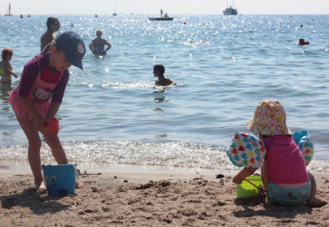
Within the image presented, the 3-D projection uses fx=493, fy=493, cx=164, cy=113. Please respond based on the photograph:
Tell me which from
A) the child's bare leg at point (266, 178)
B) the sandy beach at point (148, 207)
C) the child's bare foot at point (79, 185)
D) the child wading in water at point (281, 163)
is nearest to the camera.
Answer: the sandy beach at point (148, 207)

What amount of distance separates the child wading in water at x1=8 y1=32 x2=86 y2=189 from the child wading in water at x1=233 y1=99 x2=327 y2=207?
59.6 inches

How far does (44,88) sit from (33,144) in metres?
0.49

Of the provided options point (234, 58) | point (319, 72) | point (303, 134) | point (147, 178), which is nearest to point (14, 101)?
point (147, 178)

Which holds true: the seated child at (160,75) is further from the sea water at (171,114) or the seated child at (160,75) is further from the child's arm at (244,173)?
the child's arm at (244,173)

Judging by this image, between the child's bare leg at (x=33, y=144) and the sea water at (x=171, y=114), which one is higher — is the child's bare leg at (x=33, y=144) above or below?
above

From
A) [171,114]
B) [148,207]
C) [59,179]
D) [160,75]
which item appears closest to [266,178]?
[148,207]

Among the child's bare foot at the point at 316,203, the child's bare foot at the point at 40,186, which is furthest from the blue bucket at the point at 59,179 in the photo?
the child's bare foot at the point at 316,203

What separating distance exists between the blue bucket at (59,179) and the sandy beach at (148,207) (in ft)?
0.21

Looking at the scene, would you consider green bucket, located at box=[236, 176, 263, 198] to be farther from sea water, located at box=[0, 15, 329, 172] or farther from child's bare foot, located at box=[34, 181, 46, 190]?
child's bare foot, located at box=[34, 181, 46, 190]

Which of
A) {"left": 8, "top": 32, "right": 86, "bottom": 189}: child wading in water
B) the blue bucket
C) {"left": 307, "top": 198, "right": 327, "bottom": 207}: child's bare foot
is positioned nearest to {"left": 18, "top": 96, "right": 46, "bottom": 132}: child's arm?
{"left": 8, "top": 32, "right": 86, "bottom": 189}: child wading in water

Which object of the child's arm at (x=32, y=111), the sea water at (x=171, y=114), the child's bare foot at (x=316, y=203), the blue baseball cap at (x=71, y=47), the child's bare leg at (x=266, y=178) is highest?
the blue baseball cap at (x=71, y=47)

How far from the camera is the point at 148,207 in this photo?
3.60 meters

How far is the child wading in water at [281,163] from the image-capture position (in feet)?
11.8

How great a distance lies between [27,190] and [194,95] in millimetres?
6472
